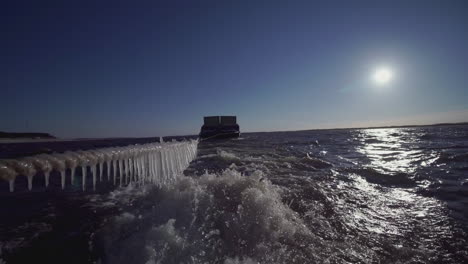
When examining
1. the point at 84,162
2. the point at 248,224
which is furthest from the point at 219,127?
the point at 84,162

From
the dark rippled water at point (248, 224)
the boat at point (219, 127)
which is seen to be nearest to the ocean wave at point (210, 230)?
the dark rippled water at point (248, 224)

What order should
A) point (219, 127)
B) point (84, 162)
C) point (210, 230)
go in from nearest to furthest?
point (84, 162) < point (210, 230) < point (219, 127)

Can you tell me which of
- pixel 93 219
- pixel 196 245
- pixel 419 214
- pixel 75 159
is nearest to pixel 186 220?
pixel 196 245

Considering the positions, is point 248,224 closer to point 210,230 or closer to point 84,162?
point 210,230

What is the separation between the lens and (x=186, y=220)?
4531 millimetres

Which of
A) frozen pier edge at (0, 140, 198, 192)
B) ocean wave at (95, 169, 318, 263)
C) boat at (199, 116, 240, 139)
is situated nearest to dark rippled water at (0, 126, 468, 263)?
ocean wave at (95, 169, 318, 263)

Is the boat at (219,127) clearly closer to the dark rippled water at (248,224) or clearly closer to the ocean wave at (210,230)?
the dark rippled water at (248,224)

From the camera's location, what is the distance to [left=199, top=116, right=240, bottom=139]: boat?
156 ft

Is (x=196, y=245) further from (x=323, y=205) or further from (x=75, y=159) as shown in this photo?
(x=323, y=205)

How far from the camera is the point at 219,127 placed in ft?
163

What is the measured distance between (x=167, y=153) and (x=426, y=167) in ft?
39.1

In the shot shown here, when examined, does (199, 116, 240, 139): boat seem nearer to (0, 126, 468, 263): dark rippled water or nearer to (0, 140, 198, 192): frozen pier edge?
(0, 126, 468, 263): dark rippled water

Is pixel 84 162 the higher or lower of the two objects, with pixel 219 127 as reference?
lower

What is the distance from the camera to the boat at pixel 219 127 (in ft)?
156
